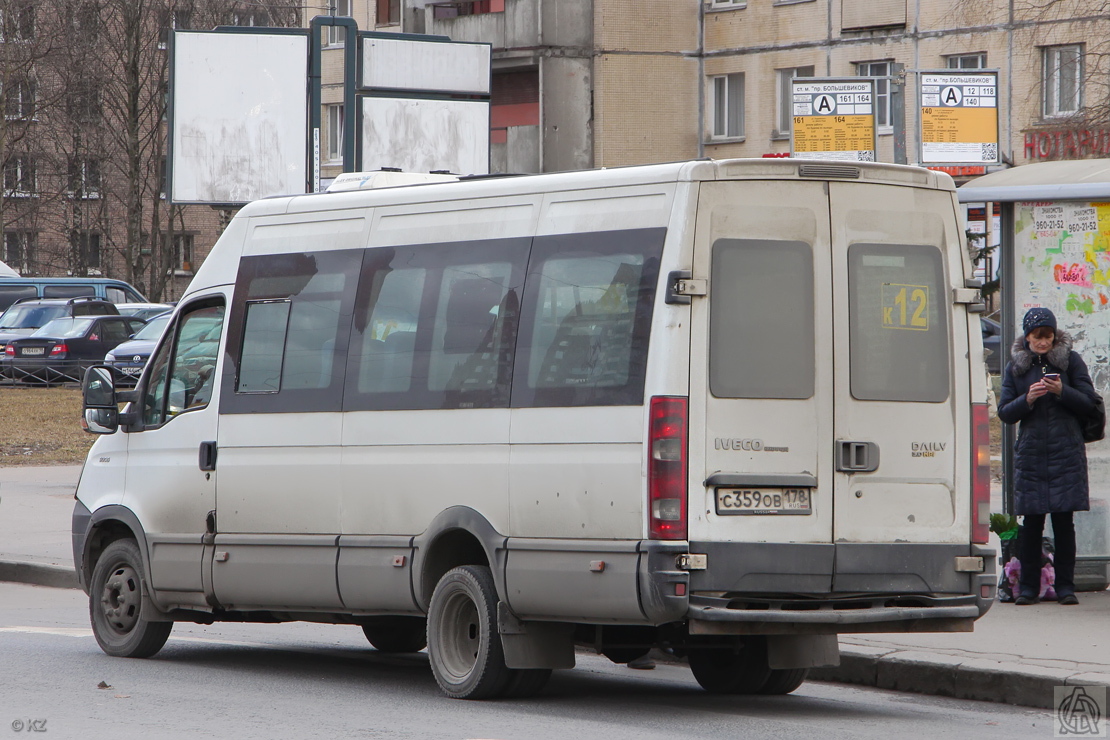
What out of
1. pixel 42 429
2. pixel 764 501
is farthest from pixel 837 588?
pixel 42 429

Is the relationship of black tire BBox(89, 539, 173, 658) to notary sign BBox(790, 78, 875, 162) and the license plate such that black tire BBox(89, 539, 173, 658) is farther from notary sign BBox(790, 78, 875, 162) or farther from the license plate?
notary sign BBox(790, 78, 875, 162)

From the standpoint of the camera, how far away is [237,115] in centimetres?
1873

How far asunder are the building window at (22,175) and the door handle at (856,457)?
174 ft

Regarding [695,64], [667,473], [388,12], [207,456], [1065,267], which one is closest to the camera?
[667,473]

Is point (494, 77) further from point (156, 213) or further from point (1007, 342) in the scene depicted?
point (1007, 342)

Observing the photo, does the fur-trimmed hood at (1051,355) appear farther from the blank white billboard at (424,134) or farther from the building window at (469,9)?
the building window at (469,9)

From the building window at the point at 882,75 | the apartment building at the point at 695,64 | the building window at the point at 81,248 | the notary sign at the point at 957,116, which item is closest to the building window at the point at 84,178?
the building window at the point at 81,248

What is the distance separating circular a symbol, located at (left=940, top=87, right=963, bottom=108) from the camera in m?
14.2

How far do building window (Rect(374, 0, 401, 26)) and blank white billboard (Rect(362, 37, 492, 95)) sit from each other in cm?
3120

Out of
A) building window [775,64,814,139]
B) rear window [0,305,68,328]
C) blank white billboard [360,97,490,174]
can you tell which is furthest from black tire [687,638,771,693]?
building window [775,64,814,139]

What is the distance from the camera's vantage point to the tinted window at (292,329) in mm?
9297

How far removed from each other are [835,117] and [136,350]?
24429 millimetres

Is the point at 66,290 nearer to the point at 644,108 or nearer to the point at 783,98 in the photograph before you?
the point at 644,108

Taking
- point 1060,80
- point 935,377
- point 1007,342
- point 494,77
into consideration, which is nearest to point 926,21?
point 1060,80
